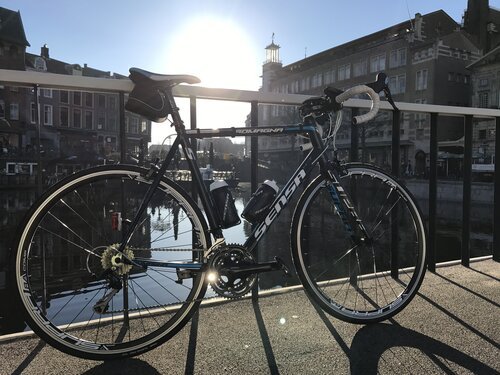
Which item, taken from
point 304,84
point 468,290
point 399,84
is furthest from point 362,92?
point 304,84

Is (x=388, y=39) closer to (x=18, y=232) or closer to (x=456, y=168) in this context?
(x=456, y=168)

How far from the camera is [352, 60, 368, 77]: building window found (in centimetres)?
5612

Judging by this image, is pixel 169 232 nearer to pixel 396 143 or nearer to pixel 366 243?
pixel 366 243

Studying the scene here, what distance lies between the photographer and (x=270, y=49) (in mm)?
85188

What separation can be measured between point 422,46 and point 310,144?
51.5 metres

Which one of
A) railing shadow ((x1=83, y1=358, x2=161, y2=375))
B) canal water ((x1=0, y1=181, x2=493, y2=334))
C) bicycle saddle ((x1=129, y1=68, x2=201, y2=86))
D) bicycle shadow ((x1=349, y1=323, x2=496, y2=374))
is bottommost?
canal water ((x1=0, y1=181, x2=493, y2=334))

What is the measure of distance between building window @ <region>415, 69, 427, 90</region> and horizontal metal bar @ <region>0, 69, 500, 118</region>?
158 ft

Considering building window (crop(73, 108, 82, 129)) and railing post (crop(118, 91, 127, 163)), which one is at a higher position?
building window (crop(73, 108, 82, 129))

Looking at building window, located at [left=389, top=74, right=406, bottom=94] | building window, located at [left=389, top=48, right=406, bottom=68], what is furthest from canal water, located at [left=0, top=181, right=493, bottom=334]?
building window, located at [left=389, top=48, right=406, bottom=68]

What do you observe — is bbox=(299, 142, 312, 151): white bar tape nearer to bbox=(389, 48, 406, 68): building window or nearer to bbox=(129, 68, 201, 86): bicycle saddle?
bbox=(129, 68, 201, 86): bicycle saddle

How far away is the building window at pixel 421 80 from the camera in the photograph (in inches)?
1868

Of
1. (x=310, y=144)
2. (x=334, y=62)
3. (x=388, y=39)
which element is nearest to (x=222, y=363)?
(x=310, y=144)

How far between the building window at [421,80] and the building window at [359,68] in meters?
9.08

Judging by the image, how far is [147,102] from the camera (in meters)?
2.16
